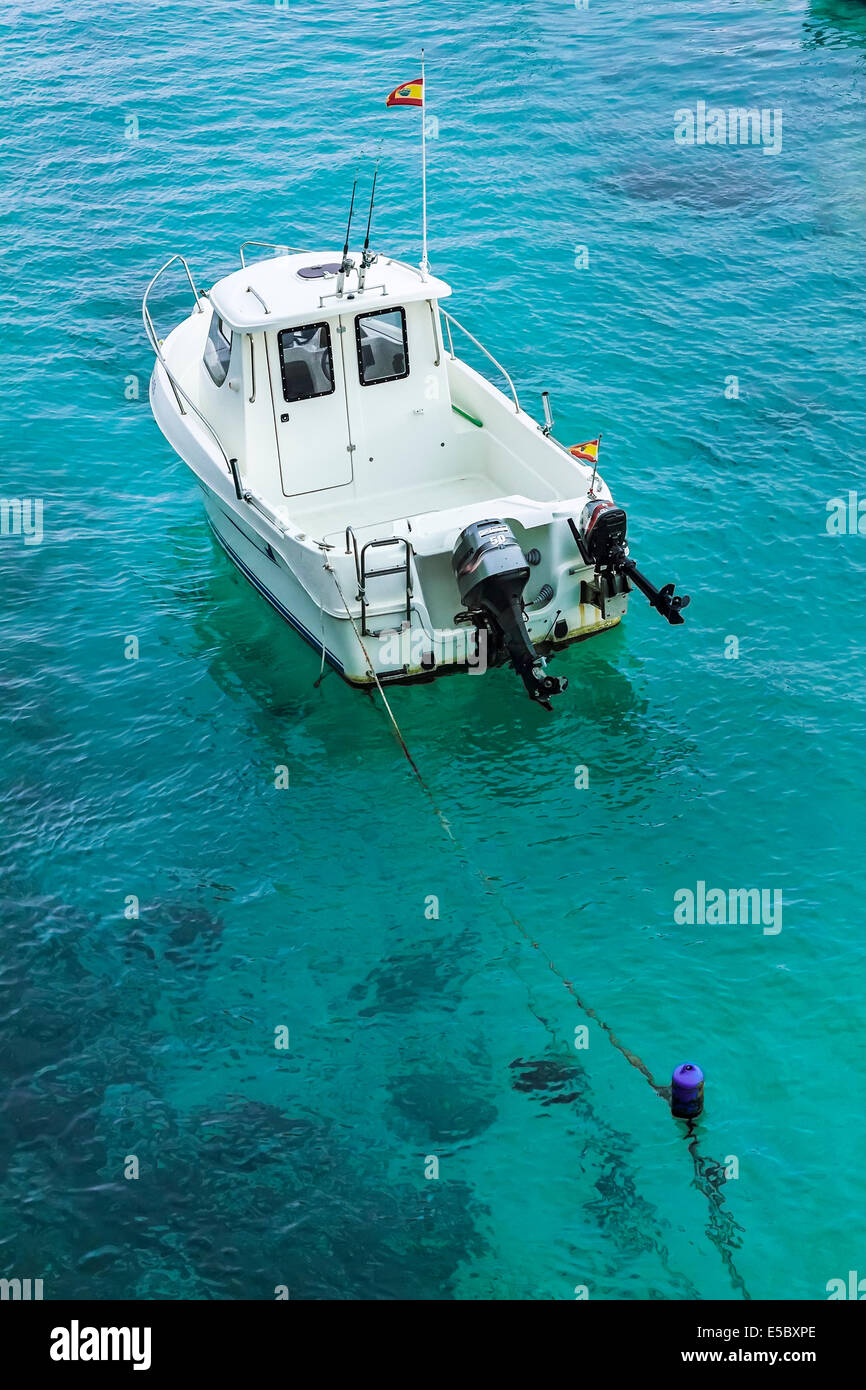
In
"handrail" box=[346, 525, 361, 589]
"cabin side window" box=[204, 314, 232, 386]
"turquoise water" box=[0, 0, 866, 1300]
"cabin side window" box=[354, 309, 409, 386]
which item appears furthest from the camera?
"cabin side window" box=[204, 314, 232, 386]

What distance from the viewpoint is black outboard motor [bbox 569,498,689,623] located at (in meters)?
14.6

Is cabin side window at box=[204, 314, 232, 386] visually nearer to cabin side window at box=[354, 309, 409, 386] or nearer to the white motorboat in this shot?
the white motorboat

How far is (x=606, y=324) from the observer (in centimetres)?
2316

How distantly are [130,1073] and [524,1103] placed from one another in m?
3.53

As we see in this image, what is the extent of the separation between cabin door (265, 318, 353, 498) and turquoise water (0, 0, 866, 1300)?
1976 mm

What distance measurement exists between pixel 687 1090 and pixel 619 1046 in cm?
112

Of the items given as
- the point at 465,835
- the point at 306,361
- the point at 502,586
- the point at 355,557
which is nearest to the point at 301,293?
the point at 306,361

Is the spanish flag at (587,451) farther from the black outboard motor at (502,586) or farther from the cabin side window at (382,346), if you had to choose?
the cabin side window at (382,346)

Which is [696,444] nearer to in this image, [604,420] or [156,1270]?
[604,420]

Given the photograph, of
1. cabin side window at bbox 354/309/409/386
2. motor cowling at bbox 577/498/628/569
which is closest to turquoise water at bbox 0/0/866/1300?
motor cowling at bbox 577/498/628/569

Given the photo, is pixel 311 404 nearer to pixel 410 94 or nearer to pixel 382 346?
pixel 382 346

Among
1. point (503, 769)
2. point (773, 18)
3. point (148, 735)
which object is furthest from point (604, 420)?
point (773, 18)

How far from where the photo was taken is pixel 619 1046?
11844mm

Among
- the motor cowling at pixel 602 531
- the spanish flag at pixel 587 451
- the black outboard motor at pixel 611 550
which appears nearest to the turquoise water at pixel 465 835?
the black outboard motor at pixel 611 550
